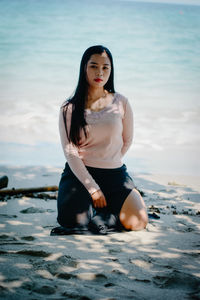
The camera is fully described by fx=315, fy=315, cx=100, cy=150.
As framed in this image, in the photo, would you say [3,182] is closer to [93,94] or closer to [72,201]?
[72,201]

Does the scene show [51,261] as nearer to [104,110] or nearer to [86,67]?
[104,110]

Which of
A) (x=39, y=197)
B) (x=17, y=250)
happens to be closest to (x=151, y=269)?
(x=17, y=250)

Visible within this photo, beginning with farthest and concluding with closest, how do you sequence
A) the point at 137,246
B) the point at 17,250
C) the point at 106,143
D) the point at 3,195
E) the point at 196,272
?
1. the point at 3,195
2. the point at 106,143
3. the point at 137,246
4. the point at 17,250
5. the point at 196,272

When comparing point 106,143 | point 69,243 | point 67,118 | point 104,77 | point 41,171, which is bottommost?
point 41,171

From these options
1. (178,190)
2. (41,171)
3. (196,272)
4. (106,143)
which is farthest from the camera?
(41,171)

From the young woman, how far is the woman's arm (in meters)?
0.11

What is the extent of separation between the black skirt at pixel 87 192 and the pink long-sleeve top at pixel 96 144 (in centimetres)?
10

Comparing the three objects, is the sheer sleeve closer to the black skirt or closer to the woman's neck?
the black skirt

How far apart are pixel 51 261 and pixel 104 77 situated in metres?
2.01

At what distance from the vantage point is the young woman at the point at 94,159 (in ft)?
10.9

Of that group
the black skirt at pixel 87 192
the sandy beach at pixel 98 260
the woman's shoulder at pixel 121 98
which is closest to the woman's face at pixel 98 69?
Answer: the woman's shoulder at pixel 121 98

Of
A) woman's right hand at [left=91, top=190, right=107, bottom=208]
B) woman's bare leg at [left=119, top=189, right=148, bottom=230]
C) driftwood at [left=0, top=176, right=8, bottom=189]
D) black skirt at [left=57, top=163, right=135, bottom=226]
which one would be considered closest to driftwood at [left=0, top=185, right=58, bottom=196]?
driftwood at [left=0, top=176, right=8, bottom=189]

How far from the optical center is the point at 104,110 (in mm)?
3490

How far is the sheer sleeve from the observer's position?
10.8 ft
